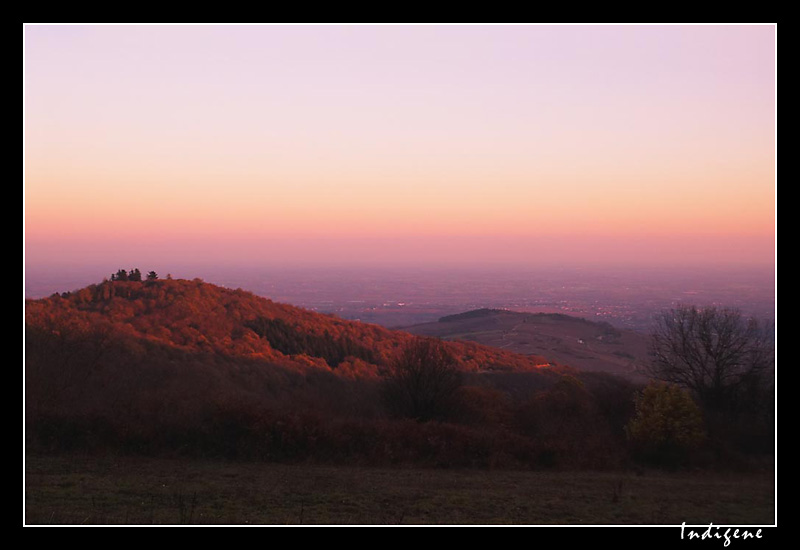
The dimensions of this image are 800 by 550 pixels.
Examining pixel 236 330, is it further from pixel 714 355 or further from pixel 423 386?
pixel 714 355

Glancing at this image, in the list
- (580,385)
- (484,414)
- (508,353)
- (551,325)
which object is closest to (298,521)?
(484,414)

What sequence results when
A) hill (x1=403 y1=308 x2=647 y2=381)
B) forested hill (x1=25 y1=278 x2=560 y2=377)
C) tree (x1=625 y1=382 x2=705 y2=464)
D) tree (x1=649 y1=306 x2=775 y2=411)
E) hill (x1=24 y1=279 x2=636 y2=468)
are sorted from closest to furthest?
hill (x1=24 y1=279 x2=636 y2=468) → tree (x1=625 y1=382 x2=705 y2=464) → tree (x1=649 y1=306 x2=775 y2=411) → forested hill (x1=25 y1=278 x2=560 y2=377) → hill (x1=403 y1=308 x2=647 y2=381)

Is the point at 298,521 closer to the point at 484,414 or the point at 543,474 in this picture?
the point at 543,474

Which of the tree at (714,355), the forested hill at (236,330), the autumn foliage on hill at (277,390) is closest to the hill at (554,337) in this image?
the forested hill at (236,330)

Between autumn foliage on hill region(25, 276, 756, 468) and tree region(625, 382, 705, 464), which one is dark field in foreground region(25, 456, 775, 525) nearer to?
A: autumn foliage on hill region(25, 276, 756, 468)

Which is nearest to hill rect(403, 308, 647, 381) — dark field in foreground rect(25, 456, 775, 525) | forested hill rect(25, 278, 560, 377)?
forested hill rect(25, 278, 560, 377)

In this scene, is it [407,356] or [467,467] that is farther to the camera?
[407,356]

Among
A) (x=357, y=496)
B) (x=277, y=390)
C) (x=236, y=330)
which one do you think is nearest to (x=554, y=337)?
(x=236, y=330)
